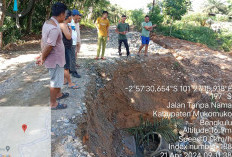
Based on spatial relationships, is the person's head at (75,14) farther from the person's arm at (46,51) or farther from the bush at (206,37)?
the bush at (206,37)

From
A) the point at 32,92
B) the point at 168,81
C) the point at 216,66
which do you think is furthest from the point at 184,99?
the point at 32,92

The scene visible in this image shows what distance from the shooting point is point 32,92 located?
450 centimetres

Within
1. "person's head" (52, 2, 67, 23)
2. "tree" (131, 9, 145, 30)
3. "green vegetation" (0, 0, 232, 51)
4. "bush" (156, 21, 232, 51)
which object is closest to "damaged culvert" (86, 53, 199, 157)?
"person's head" (52, 2, 67, 23)

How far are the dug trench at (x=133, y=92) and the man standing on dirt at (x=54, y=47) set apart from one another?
4.16ft

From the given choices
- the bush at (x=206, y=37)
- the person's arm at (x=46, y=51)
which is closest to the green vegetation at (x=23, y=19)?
the person's arm at (x=46, y=51)

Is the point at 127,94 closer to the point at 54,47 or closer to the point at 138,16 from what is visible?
the point at 54,47

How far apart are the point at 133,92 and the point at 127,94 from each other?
0.91 ft

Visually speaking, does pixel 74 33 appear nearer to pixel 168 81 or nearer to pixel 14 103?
pixel 14 103

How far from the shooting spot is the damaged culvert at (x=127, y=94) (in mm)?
5137

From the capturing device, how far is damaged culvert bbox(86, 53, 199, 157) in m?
5.14

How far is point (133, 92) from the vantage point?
6.69 metres

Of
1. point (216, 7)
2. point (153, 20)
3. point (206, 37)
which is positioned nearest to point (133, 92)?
point (153, 20)

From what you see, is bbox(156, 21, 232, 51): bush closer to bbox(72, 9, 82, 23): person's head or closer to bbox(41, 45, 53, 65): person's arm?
bbox(72, 9, 82, 23): person's head

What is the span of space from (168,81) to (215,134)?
2673 mm
